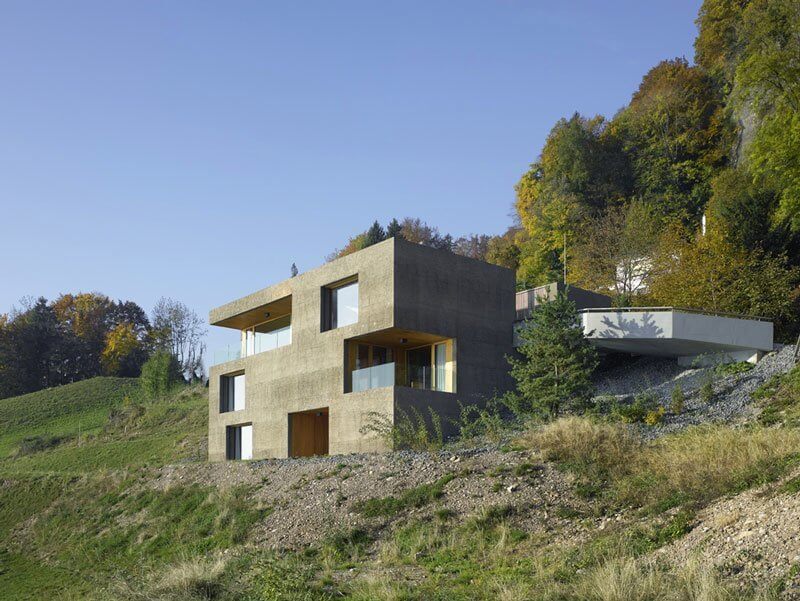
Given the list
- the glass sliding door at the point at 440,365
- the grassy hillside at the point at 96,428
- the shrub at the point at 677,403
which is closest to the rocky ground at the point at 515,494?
the shrub at the point at 677,403

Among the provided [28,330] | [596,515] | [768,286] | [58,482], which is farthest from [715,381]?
[28,330]

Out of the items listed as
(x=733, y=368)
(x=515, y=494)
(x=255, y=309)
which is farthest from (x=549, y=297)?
(x=515, y=494)

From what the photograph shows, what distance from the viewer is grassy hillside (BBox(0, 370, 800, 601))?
1049 cm

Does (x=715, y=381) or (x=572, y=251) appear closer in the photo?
(x=715, y=381)

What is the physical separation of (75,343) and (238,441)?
50390 mm

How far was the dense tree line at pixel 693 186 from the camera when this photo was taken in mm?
30734

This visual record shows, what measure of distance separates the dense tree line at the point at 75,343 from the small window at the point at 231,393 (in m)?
37.7

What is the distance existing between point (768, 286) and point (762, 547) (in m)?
23.1

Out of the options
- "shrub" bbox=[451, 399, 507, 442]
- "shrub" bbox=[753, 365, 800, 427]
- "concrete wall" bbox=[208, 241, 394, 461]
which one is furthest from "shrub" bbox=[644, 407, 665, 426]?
"concrete wall" bbox=[208, 241, 394, 461]

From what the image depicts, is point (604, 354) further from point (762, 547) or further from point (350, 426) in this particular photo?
point (762, 547)

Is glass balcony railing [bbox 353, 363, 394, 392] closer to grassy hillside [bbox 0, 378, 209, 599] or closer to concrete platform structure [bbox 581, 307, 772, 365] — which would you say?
grassy hillside [bbox 0, 378, 209, 599]

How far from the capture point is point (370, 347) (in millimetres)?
25969

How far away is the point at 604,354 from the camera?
94.1 ft

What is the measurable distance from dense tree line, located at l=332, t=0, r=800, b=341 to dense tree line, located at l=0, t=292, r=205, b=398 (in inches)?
1206
